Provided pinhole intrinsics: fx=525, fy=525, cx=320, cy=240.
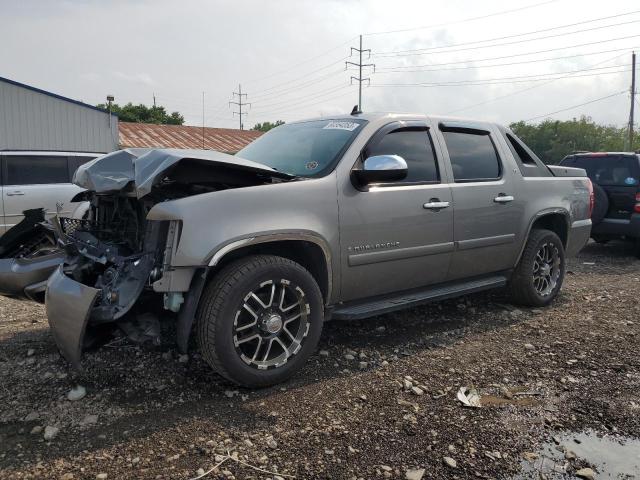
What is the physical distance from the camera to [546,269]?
5.36m

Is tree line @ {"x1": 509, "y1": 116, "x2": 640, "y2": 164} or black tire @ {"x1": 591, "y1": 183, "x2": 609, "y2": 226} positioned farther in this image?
tree line @ {"x1": 509, "y1": 116, "x2": 640, "y2": 164}

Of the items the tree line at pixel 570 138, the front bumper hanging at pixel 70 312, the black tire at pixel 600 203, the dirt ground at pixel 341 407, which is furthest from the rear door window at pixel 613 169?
the tree line at pixel 570 138

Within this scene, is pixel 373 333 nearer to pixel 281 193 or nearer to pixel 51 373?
pixel 281 193

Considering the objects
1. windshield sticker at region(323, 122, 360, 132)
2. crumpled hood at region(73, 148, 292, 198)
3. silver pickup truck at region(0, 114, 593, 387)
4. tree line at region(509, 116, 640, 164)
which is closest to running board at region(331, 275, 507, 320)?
silver pickup truck at region(0, 114, 593, 387)

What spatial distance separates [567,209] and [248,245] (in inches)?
150

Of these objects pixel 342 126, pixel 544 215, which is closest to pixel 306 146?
pixel 342 126

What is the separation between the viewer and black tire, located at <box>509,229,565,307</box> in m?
5.12

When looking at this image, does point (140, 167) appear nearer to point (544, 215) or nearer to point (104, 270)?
point (104, 270)

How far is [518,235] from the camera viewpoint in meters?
4.94

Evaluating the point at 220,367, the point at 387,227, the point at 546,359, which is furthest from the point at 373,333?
the point at 220,367

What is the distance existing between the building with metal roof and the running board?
2024 cm

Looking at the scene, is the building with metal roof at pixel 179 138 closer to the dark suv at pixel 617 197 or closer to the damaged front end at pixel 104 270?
the dark suv at pixel 617 197

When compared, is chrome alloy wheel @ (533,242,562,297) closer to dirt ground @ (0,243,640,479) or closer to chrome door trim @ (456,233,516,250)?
chrome door trim @ (456,233,516,250)

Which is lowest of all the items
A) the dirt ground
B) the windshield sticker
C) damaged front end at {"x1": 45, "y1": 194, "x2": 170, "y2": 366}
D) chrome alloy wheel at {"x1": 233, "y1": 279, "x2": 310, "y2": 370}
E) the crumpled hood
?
the dirt ground
